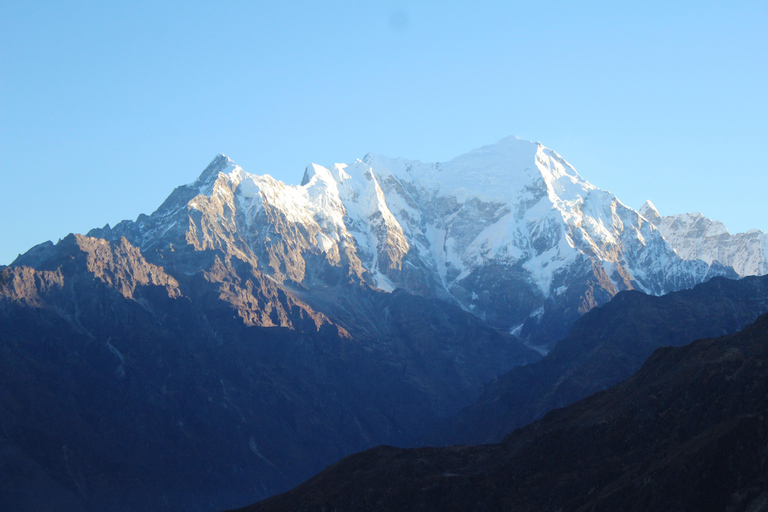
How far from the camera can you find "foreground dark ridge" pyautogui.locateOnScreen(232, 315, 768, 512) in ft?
413

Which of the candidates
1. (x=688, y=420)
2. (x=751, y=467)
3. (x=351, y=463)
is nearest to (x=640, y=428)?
(x=688, y=420)

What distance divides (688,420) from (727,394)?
782cm

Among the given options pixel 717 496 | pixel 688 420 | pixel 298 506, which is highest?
pixel 298 506

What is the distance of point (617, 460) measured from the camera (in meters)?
149

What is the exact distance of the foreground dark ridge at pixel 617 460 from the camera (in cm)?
12581

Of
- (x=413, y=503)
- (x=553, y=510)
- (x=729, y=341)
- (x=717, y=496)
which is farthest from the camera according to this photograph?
(x=729, y=341)

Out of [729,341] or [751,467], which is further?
[729,341]

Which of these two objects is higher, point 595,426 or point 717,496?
point 595,426

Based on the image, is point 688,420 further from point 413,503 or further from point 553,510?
point 413,503

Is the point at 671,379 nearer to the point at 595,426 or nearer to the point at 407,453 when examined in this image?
the point at 595,426

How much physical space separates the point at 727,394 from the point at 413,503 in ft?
180

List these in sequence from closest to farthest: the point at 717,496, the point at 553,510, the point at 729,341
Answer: the point at 717,496 → the point at 553,510 → the point at 729,341

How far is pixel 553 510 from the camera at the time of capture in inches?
5595

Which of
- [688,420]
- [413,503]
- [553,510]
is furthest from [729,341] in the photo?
[413,503]
